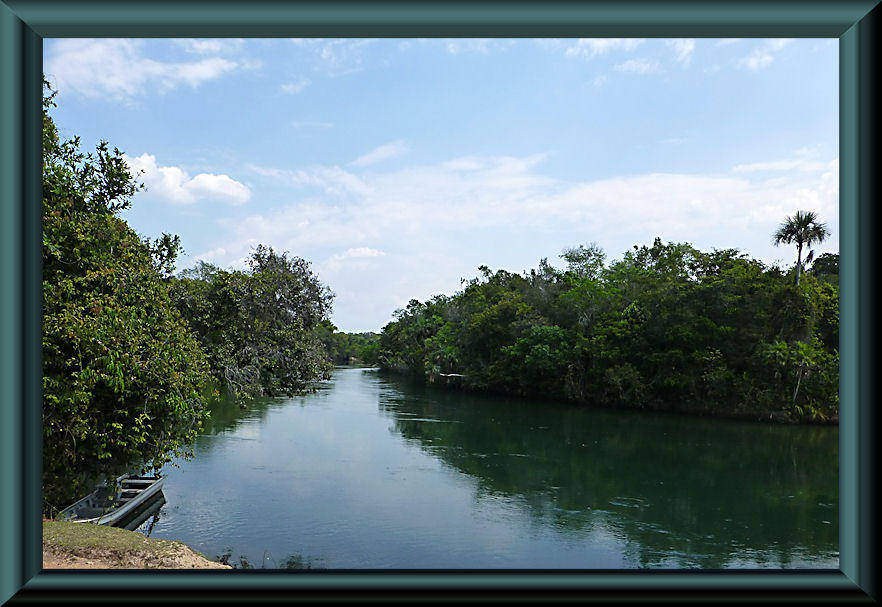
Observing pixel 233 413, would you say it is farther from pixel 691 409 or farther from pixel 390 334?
pixel 390 334

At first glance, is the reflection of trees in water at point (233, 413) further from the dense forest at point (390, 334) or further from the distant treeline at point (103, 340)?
the distant treeline at point (103, 340)

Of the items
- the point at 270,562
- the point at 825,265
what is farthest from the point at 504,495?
the point at 825,265

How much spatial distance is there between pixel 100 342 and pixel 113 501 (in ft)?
9.64

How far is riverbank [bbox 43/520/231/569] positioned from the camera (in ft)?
14.0

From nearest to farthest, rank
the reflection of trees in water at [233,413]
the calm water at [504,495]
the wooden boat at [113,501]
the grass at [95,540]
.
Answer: the grass at [95,540]
the wooden boat at [113,501]
the calm water at [504,495]
the reflection of trees in water at [233,413]

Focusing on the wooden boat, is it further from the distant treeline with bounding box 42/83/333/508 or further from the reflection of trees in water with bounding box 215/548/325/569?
the reflection of trees in water with bounding box 215/548/325/569

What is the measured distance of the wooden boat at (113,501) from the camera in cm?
654

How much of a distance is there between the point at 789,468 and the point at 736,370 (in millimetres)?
7532
